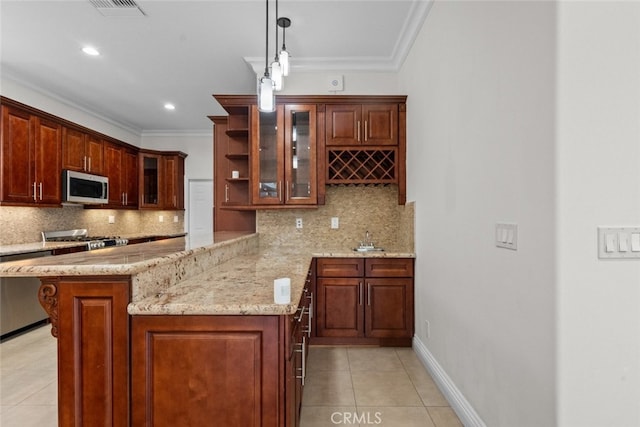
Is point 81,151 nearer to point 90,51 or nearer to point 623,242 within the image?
point 90,51

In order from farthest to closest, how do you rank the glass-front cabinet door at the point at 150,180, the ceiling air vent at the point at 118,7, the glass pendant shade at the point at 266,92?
the glass-front cabinet door at the point at 150,180 < the ceiling air vent at the point at 118,7 < the glass pendant shade at the point at 266,92

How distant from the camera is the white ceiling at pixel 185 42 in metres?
2.63

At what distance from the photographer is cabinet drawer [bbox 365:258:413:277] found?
9.68 feet

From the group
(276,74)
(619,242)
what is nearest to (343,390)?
(619,242)

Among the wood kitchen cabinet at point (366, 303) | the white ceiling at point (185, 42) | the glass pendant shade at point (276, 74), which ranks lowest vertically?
the wood kitchen cabinet at point (366, 303)

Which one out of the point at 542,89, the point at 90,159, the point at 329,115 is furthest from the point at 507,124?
the point at 90,159

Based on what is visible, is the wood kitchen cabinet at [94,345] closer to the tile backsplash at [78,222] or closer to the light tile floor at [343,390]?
the light tile floor at [343,390]

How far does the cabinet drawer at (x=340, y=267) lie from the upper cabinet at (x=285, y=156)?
2.02 feet

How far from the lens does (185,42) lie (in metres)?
3.12

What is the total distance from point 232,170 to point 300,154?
99 centimetres

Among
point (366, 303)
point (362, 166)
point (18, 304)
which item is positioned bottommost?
point (18, 304)

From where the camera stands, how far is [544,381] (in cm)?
118

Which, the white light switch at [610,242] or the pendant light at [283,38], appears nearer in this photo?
the white light switch at [610,242]

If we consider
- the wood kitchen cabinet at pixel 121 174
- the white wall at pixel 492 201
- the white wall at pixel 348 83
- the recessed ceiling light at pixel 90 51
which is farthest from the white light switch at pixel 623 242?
the wood kitchen cabinet at pixel 121 174
